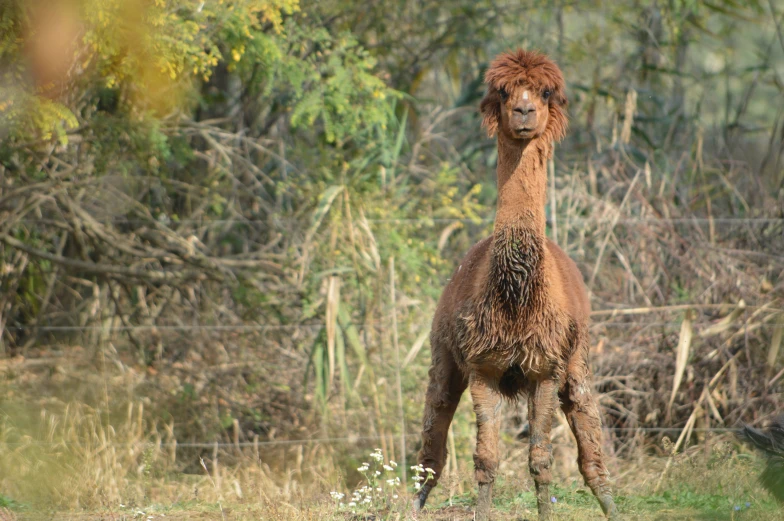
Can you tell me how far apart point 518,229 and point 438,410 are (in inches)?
58.9

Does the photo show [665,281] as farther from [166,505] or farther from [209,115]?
[209,115]

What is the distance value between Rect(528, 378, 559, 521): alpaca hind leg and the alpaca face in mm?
1422

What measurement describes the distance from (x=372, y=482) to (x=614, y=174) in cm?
527

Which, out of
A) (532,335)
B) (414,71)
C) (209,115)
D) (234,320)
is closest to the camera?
(532,335)

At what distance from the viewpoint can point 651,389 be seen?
871 centimetres

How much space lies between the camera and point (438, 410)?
5.90 meters

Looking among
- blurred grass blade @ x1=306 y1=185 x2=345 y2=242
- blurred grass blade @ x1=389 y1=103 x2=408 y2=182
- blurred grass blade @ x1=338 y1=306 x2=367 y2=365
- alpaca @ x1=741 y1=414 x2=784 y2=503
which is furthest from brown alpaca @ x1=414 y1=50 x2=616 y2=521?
blurred grass blade @ x1=389 y1=103 x2=408 y2=182

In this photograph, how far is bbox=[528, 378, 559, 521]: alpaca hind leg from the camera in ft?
17.4

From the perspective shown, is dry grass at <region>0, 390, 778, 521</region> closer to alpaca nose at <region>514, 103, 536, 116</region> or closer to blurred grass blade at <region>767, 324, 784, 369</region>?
blurred grass blade at <region>767, 324, 784, 369</region>

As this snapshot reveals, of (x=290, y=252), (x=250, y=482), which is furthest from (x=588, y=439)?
(x=290, y=252)

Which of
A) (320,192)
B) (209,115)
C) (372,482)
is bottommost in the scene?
(372,482)

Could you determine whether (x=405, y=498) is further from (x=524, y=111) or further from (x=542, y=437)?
(x=524, y=111)

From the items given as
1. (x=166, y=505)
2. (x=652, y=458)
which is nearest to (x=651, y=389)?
(x=652, y=458)

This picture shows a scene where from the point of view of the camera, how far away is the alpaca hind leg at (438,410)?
585 cm
